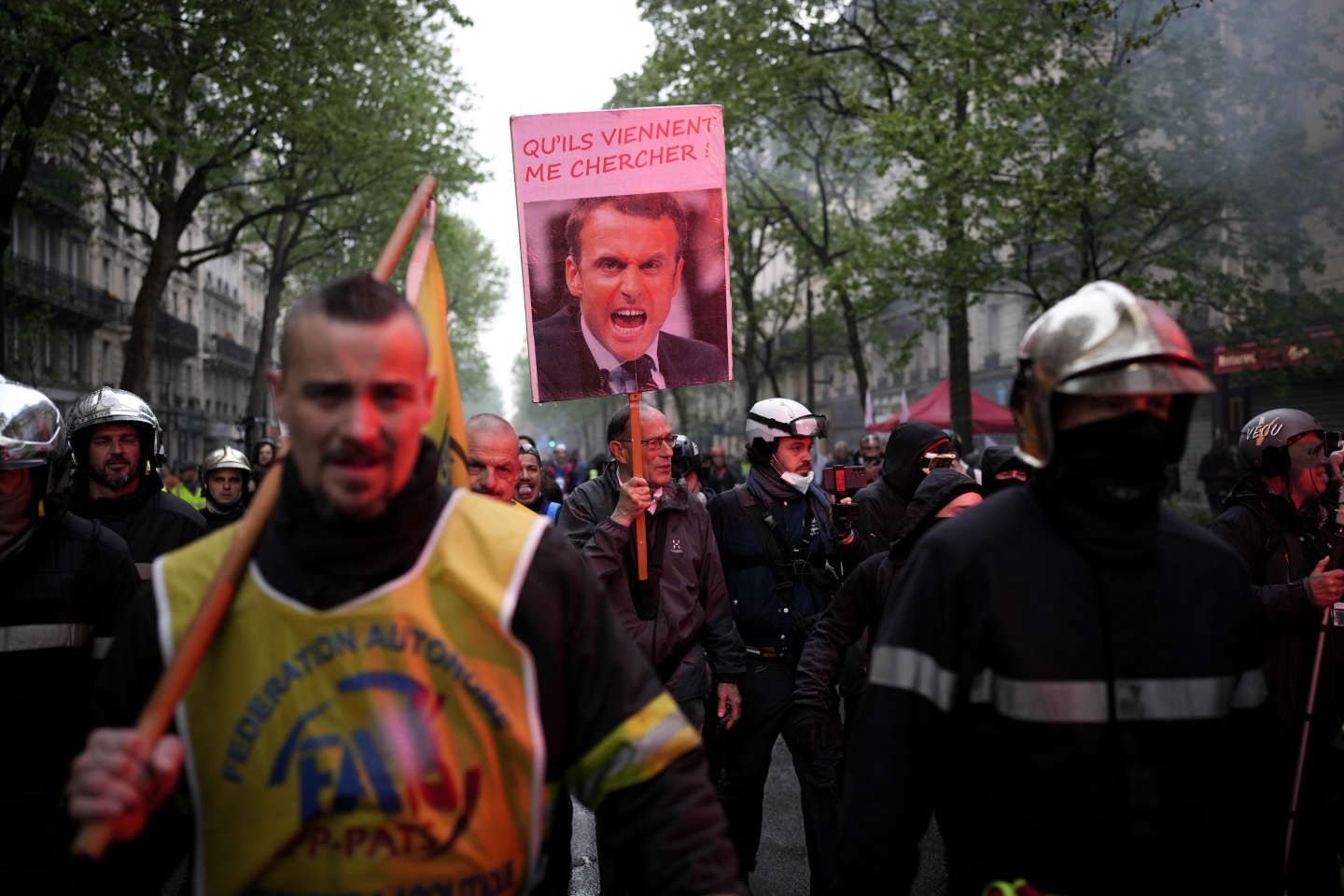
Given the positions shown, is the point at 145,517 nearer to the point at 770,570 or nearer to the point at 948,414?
the point at 770,570

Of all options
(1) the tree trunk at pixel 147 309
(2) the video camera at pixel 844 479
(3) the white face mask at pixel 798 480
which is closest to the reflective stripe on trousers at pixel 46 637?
(3) the white face mask at pixel 798 480

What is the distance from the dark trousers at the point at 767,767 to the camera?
5.06 metres

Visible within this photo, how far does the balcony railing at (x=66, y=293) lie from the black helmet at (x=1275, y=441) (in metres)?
30.3

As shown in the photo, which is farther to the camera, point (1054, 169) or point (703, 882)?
point (1054, 169)

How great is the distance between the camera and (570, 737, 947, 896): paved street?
5672mm

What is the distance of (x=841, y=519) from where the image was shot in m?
6.00

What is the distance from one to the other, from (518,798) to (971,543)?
948mm

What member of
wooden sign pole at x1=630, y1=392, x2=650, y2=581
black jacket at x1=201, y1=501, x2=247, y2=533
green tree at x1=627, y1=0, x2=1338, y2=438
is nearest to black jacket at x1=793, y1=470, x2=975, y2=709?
wooden sign pole at x1=630, y1=392, x2=650, y2=581

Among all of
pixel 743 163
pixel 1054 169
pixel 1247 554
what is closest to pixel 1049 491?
pixel 1247 554

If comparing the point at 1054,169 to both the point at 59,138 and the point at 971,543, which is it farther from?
the point at 971,543

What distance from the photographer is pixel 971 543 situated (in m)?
2.37

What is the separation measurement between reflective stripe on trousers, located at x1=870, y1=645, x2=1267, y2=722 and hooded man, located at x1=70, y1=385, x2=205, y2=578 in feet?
12.1

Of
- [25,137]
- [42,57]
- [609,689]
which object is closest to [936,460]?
[609,689]

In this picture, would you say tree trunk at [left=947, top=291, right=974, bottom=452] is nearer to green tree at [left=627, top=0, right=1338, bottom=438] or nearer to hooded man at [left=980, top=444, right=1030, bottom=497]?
green tree at [left=627, top=0, right=1338, bottom=438]
